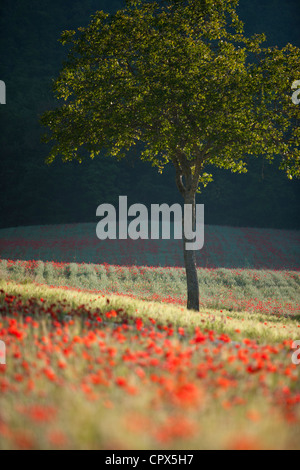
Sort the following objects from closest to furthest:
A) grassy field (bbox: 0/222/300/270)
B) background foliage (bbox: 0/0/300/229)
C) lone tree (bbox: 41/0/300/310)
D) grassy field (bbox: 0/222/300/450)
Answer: grassy field (bbox: 0/222/300/450) → lone tree (bbox: 41/0/300/310) → grassy field (bbox: 0/222/300/270) → background foliage (bbox: 0/0/300/229)

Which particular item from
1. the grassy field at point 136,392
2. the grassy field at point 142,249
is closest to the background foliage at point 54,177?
the grassy field at point 142,249

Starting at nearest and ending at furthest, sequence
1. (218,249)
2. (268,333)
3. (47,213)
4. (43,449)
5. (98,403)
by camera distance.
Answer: (43,449) < (98,403) < (268,333) < (218,249) < (47,213)

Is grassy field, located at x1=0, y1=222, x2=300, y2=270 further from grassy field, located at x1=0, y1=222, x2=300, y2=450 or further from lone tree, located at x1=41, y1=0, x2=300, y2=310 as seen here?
grassy field, located at x1=0, y1=222, x2=300, y2=450

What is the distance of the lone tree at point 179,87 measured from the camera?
1132 cm

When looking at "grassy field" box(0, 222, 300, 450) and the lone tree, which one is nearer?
"grassy field" box(0, 222, 300, 450)

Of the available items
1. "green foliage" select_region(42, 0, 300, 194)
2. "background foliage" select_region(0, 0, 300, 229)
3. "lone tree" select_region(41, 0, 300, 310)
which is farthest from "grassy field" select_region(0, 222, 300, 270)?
"green foliage" select_region(42, 0, 300, 194)

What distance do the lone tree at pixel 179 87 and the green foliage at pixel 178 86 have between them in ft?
0.09

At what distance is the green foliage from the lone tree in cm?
3

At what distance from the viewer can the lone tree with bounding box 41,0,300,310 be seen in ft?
37.1

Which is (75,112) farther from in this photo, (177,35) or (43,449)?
(43,449)

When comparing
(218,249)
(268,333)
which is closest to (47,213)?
(218,249)
